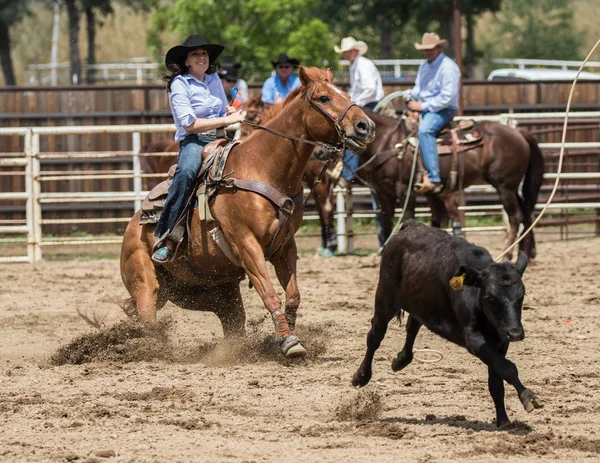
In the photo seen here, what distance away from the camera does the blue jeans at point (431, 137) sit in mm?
11680

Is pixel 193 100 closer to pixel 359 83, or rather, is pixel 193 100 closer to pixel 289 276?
pixel 289 276

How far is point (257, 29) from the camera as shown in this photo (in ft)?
79.5

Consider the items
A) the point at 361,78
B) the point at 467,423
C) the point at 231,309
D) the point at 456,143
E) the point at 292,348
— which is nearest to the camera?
the point at 467,423

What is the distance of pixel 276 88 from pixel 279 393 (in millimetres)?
7501

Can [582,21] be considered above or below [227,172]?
above

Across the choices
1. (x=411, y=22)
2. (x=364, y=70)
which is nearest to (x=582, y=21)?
(x=411, y=22)

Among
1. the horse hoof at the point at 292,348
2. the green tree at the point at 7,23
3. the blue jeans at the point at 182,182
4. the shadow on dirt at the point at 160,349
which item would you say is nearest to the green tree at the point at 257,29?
the green tree at the point at 7,23

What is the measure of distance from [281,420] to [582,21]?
181 feet

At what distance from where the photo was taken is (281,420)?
5215 millimetres

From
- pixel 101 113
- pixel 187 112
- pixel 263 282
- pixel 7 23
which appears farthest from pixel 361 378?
pixel 7 23

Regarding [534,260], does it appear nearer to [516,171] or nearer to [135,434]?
[516,171]

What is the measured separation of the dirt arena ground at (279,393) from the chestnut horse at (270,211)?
364mm

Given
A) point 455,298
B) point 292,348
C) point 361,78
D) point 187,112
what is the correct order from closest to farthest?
1. point 455,298
2. point 292,348
3. point 187,112
4. point 361,78

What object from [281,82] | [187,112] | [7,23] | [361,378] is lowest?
[361,378]
